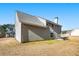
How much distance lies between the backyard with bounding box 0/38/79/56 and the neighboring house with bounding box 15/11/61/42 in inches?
8.1

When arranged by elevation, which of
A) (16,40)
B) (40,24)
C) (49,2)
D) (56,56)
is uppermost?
(49,2)

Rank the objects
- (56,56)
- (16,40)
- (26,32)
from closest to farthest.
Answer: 1. (56,56)
2. (16,40)
3. (26,32)

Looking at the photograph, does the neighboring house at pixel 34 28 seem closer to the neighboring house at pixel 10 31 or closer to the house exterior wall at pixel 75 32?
the neighboring house at pixel 10 31

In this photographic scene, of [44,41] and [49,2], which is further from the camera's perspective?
[44,41]

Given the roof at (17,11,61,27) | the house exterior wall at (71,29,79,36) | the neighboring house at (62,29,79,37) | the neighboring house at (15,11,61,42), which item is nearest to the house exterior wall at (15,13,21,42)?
the neighboring house at (15,11,61,42)

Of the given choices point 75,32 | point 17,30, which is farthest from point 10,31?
point 75,32

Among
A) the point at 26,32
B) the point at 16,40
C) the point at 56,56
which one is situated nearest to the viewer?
the point at 56,56

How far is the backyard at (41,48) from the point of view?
689 cm

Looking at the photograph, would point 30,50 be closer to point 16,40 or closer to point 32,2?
point 16,40

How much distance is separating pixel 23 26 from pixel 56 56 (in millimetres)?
1580

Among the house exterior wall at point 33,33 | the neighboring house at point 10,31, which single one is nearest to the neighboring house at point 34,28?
the house exterior wall at point 33,33

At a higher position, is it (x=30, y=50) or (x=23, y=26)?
(x=23, y=26)

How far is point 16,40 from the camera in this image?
725 cm

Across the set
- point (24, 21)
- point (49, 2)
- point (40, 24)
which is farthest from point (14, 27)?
point (49, 2)
